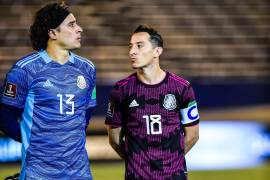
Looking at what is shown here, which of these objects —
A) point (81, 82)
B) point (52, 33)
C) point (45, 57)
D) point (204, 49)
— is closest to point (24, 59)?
point (45, 57)

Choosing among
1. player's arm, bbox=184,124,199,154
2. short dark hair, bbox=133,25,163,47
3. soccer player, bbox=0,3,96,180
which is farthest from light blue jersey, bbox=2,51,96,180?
player's arm, bbox=184,124,199,154

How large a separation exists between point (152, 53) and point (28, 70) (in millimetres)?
908

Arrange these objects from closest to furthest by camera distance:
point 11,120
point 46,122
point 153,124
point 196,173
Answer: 1. point 46,122
2. point 11,120
3. point 153,124
4. point 196,173

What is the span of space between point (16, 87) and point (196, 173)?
4662 millimetres

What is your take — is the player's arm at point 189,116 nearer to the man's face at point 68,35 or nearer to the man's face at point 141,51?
the man's face at point 141,51

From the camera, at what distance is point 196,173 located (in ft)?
29.4

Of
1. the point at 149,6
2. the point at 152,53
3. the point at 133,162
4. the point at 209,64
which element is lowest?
the point at 133,162

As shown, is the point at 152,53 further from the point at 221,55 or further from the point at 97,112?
the point at 221,55

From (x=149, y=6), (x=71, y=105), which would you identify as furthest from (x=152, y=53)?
(x=149, y=6)

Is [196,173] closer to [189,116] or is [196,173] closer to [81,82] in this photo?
[189,116]

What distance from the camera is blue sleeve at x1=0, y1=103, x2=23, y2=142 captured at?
4.74 metres

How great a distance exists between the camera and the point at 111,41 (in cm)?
1085

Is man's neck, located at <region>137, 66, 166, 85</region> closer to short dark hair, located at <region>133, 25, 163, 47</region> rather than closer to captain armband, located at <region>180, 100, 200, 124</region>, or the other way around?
short dark hair, located at <region>133, 25, 163, 47</region>

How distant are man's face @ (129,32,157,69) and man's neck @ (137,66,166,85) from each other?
2.1 inches
